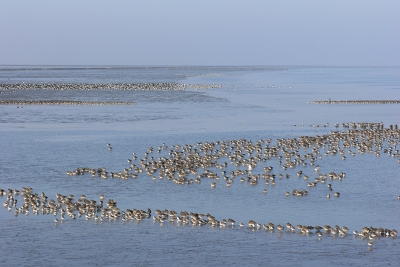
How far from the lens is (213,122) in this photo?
5478 cm

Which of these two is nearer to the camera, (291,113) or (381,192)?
(381,192)

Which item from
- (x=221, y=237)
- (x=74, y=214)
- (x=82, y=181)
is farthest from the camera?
(x=82, y=181)

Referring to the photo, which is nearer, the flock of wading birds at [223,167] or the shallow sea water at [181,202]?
the shallow sea water at [181,202]

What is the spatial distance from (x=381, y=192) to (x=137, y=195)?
1003 cm

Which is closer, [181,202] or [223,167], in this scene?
[181,202]

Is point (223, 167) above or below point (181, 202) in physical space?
above

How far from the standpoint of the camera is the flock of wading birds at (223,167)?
74.9 feet

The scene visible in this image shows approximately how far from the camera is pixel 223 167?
33375 millimetres

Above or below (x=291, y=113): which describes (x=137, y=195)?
below

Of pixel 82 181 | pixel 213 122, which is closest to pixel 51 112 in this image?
pixel 213 122

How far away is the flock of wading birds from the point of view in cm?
2284

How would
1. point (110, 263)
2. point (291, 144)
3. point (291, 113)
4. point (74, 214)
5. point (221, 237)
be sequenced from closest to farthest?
point (110, 263)
point (221, 237)
point (74, 214)
point (291, 144)
point (291, 113)

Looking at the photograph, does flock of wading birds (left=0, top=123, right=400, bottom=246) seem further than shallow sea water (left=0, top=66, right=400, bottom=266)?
Yes

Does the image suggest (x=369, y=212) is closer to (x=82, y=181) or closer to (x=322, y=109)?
(x=82, y=181)
